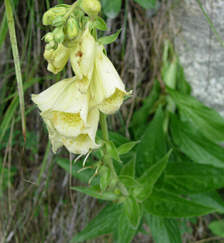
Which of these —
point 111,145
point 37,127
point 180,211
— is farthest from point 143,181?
point 37,127

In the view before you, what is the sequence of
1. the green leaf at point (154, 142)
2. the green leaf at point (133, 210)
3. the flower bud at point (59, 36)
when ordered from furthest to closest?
the green leaf at point (154, 142), the green leaf at point (133, 210), the flower bud at point (59, 36)

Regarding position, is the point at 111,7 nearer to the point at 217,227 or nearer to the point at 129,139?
the point at 129,139

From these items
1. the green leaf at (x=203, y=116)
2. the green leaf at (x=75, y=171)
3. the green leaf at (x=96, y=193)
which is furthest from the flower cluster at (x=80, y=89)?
the green leaf at (x=203, y=116)

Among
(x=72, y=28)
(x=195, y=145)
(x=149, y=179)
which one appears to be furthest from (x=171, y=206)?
(x=72, y=28)

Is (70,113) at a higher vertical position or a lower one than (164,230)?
higher

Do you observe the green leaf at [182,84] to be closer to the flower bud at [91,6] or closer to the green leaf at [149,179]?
the green leaf at [149,179]

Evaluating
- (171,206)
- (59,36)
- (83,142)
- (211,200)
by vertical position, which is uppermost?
(59,36)

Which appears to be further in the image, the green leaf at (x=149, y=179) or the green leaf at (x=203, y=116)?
the green leaf at (x=203, y=116)
